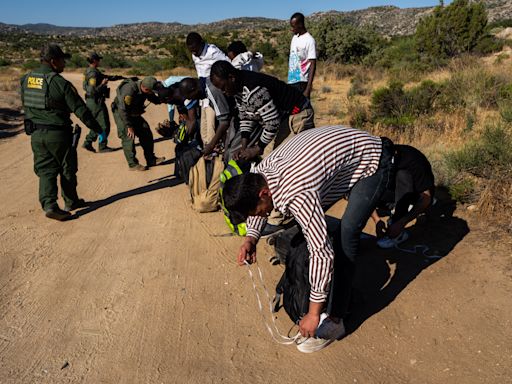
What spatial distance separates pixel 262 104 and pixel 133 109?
3137 mm

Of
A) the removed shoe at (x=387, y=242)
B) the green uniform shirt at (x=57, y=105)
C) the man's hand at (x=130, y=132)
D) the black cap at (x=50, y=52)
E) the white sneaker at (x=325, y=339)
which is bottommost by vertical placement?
the white sneaker at (x=325, y=339)

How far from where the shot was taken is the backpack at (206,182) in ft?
17.4

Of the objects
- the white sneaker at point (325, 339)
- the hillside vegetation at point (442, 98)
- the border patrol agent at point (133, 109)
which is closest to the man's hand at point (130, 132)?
the border patrol agent at point (133, 109)

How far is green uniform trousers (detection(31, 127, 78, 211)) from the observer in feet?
16.7

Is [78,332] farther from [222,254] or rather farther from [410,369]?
[410,369]

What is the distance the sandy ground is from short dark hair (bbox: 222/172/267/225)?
1147 mm

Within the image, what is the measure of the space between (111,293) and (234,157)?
6.59ft

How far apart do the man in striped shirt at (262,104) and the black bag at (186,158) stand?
3.22 feet

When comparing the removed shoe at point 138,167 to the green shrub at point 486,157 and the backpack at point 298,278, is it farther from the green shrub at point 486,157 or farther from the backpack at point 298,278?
the green shrub at point 486,157

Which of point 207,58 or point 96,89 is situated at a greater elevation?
point 207,58

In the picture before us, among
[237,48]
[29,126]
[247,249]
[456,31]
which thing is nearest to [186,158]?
[29,126]

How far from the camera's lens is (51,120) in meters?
5.02

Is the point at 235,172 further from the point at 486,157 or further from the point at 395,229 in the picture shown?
the point at 486,157

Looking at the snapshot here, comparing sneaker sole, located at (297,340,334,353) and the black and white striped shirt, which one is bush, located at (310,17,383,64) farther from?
sneaker sole, located at (297,340,334,353)
